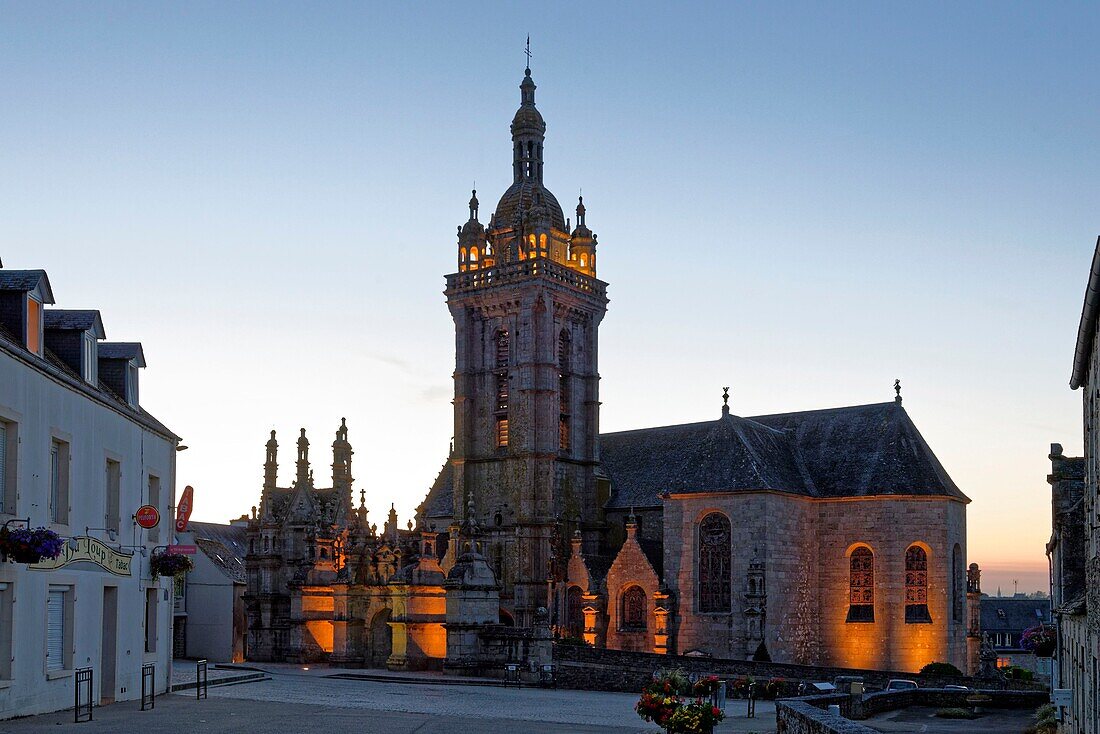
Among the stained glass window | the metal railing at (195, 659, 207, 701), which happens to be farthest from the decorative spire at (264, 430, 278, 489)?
the metal railing at (195, 659, 207, 701)

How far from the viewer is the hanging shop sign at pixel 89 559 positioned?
72.9 ft

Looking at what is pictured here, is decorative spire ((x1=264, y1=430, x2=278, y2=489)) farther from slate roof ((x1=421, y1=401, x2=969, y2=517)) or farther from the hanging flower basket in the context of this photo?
the hanging flower basket

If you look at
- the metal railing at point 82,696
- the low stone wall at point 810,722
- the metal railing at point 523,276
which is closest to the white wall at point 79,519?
the metal railing at point 82,696

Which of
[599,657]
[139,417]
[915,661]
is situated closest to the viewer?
[139,417]

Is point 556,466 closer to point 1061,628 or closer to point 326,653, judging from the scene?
point 326,653

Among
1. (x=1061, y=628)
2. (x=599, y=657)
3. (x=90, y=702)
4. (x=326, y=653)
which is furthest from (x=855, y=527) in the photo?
(x=90, y=702)

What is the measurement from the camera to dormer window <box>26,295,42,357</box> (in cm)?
2200

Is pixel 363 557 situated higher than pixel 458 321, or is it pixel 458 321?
pixel 458 321

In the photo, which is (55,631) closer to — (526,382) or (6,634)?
(6,634)

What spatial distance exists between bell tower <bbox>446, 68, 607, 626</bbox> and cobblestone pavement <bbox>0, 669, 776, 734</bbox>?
2488 centimetres

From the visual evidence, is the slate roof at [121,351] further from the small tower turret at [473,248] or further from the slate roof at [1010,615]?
the slate roof at [1010,615]

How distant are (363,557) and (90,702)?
27174mm

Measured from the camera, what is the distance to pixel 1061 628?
2819cm

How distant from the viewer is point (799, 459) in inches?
2398
